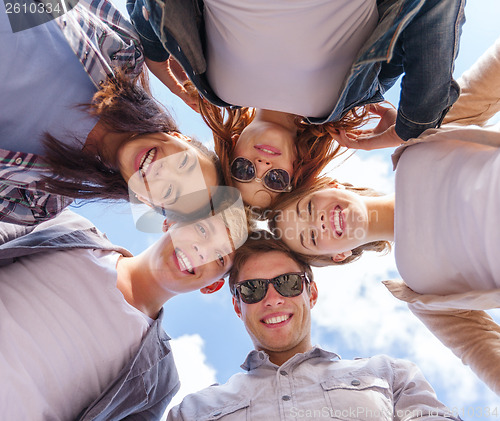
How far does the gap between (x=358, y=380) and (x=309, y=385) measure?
25 cm

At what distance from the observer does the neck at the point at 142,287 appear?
7.79ft

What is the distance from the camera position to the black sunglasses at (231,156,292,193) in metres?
2.20

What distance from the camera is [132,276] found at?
2.42 m

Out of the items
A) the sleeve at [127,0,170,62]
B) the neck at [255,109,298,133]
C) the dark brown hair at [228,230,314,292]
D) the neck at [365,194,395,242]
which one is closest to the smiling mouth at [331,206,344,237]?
the neck at [365,194,395,242]

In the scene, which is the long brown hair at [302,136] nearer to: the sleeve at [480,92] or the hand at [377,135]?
the hand at [377,135]

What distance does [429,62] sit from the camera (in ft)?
5.39

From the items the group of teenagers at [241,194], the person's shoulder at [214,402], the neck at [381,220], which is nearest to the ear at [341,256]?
the group of teenagers at [241,194]

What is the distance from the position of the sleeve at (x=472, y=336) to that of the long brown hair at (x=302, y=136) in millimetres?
908

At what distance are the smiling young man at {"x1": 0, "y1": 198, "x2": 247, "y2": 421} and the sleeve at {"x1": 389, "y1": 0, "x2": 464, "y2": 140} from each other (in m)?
0.98

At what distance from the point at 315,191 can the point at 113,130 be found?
1.09 metres

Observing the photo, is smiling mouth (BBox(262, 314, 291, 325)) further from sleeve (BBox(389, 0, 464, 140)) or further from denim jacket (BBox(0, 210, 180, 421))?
sleeve (BBox(389, 0, 464, 140))

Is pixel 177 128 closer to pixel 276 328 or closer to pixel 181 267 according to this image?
pixel 181 267

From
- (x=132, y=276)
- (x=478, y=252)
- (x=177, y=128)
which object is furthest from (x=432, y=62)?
(x=132, y=276)

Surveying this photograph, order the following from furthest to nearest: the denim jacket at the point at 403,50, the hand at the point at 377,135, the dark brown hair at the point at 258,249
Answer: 1. the dark brown hair at the point at 258,249
2. the hand at the point at 377,135
3. the denim jacket at the point at 403,50
